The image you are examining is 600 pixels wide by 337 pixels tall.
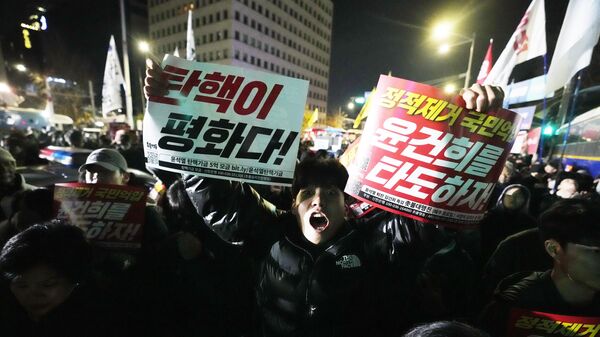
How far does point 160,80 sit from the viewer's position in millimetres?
1641

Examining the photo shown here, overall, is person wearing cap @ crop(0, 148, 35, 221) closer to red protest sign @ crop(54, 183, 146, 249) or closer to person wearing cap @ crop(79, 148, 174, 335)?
red protest sign @ crop(54, 183, 146, 249)

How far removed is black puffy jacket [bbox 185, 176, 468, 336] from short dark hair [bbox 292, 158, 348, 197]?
26 centimetres

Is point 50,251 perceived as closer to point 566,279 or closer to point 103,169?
point 103,169

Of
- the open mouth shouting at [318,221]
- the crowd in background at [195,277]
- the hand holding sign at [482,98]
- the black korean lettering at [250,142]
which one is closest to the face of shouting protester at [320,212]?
the open mouth shouting at [318,221]

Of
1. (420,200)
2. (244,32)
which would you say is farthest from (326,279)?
(244,32)

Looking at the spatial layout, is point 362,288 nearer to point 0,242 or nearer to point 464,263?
point 464,263

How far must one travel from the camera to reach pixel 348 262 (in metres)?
1.66

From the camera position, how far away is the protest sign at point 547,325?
54.2 inches

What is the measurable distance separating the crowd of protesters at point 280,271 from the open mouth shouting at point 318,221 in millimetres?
18

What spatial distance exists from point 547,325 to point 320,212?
1225 millimetres

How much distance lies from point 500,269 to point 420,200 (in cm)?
151

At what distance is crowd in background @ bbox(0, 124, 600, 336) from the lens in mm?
1489

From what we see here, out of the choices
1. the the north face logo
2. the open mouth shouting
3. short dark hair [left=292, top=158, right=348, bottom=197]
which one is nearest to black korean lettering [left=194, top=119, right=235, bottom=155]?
short dark hair [left=292, top=158, right=348, bottom=197]

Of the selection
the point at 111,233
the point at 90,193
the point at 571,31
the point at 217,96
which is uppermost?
the point at 571,31
